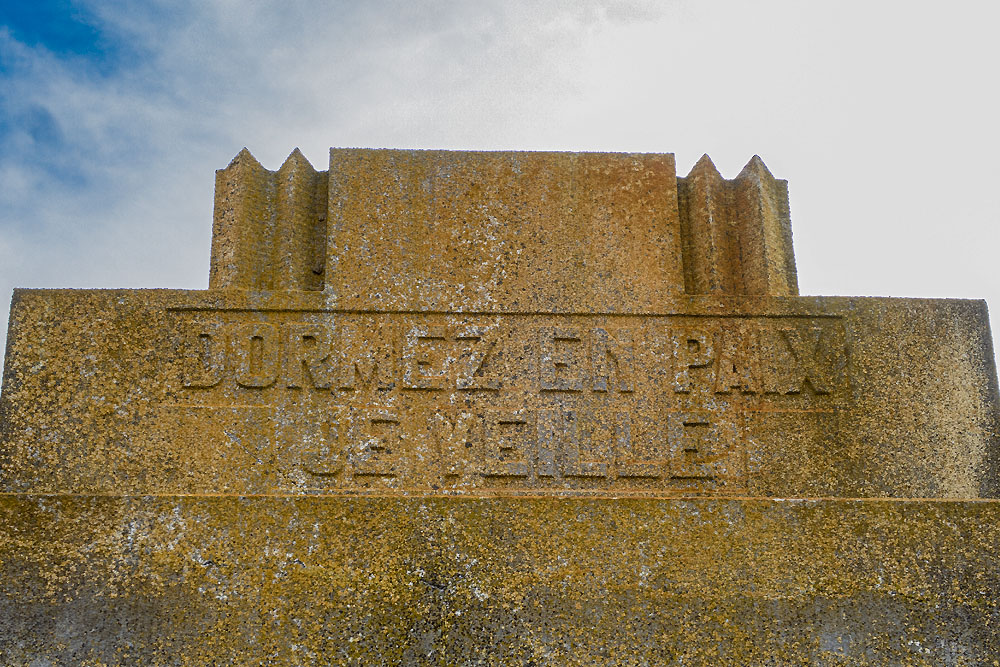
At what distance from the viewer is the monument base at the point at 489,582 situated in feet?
8.73

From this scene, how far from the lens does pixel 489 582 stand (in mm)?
2746

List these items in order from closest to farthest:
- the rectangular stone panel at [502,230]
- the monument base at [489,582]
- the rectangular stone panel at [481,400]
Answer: the monument base at [489,582]
the rectangular stone panel at [481,400]
the rectangular stone panel at [502,230]

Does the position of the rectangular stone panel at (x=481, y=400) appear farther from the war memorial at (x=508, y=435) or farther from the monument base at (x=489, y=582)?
the monument base at (x=489, y=582)

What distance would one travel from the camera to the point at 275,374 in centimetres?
362

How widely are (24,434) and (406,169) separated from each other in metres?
1.94

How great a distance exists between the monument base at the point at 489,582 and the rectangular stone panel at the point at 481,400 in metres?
0.71

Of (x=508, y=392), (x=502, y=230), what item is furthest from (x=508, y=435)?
(x=502, y=230)

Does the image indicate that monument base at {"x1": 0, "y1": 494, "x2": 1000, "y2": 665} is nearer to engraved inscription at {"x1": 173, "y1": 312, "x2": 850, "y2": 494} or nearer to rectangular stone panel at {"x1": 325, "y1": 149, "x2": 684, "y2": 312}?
engraved inscription at {"x1": 173, "y1": 312, "x2": 850, "y2": 494}

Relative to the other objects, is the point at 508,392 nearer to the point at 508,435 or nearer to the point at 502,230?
the point at 508,435

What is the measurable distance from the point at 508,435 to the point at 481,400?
7.3 inches

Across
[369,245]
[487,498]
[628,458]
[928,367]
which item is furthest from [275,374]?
[928,367]

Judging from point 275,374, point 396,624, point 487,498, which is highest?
point 275,374

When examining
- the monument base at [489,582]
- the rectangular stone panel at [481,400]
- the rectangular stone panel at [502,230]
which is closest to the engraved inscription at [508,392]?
the rectangular stone panel at [481,400]

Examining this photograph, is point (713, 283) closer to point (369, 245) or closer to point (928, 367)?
point (928, 367)
